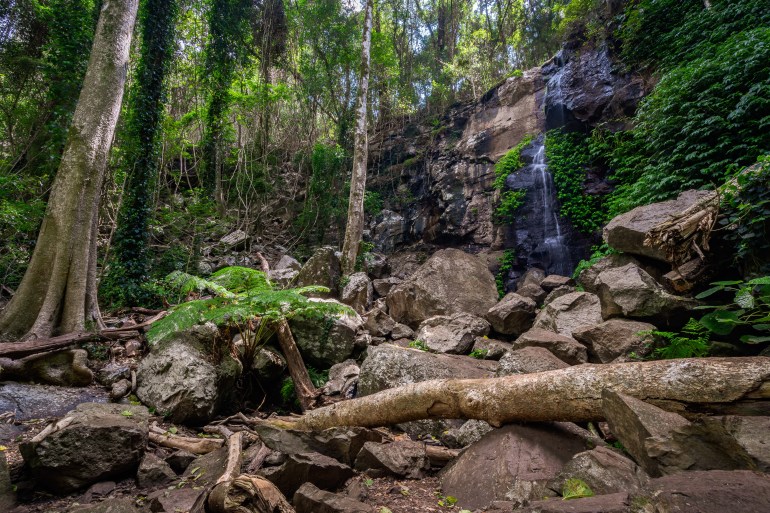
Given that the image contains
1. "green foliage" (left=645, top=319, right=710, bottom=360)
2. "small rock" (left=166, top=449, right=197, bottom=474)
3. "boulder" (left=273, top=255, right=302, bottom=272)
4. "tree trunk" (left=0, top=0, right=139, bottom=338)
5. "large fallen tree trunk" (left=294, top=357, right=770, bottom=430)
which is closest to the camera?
"large fallen tree trunk" (left=294, top=357, right=770, bottom=430)

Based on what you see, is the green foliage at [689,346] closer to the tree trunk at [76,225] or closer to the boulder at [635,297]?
the boulder at [635,297]

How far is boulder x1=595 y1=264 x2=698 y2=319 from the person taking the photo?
4754mm

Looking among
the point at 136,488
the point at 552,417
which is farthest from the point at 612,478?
the point at 136,488

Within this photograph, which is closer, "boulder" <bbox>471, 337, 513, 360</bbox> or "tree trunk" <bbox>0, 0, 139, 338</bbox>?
"tree trunk" <bbox>0, 0, 139, 338</bbox>

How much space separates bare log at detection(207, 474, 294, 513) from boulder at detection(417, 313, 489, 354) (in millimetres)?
4587

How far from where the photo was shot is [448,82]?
20.2 m

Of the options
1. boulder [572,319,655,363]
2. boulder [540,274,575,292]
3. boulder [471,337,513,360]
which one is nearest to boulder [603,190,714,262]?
boulder [572,319,655,363]

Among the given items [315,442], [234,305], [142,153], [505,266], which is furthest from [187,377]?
[505,266]

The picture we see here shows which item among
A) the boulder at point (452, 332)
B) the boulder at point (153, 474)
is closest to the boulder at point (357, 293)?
the boulder at point (452, 332)

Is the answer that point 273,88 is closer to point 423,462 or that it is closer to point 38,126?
point 38,126

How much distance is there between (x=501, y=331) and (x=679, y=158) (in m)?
5.36

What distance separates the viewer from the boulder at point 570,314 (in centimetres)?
622

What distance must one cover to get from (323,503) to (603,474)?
1.61m

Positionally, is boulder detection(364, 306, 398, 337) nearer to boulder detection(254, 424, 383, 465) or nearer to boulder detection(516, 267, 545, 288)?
boulder detection(254, 424, 383, 465)
